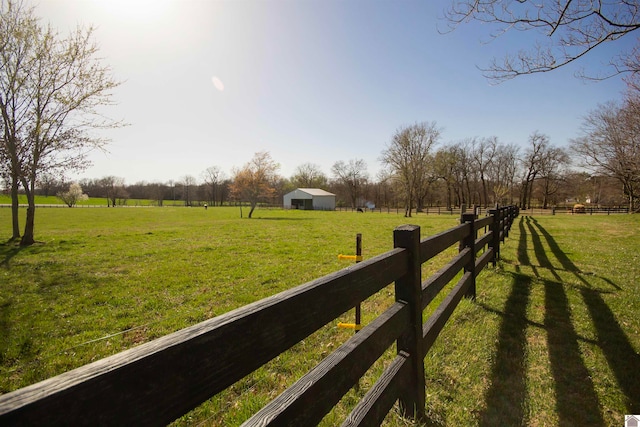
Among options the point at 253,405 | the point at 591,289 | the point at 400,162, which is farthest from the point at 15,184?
the point at 400,162

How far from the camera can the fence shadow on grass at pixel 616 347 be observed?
2.88 m

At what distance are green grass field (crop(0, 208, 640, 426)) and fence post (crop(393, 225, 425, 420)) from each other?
0.74 ft

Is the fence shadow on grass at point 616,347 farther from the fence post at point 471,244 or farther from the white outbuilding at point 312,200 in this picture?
the white outbuilding at point 312,200

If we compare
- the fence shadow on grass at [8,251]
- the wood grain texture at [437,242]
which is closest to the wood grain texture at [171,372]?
the wood grain texture at [437,242]

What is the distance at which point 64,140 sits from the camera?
12984 millimetres

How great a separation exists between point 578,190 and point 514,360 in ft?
238

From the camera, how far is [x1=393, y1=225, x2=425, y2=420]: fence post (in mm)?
2369

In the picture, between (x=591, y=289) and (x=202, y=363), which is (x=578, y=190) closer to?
(x=591, y=289)

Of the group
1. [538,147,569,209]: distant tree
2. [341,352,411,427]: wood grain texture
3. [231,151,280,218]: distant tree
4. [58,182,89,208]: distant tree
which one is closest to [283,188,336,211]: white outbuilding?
[231,151,280,218]: distant tree

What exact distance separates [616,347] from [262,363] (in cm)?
482

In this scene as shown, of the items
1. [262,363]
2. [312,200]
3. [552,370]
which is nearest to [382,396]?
[262,363]

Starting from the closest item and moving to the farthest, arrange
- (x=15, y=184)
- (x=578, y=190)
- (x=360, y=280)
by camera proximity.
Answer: (x=360, y=280)
(x=15, y=184)
(x=578, y=190)

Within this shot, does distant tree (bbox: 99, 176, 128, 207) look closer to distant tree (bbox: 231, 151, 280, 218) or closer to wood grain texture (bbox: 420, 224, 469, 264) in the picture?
distant tree (bbox: 231, 151, 280, 218)

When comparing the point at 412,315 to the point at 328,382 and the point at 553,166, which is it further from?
the point at 553,166
